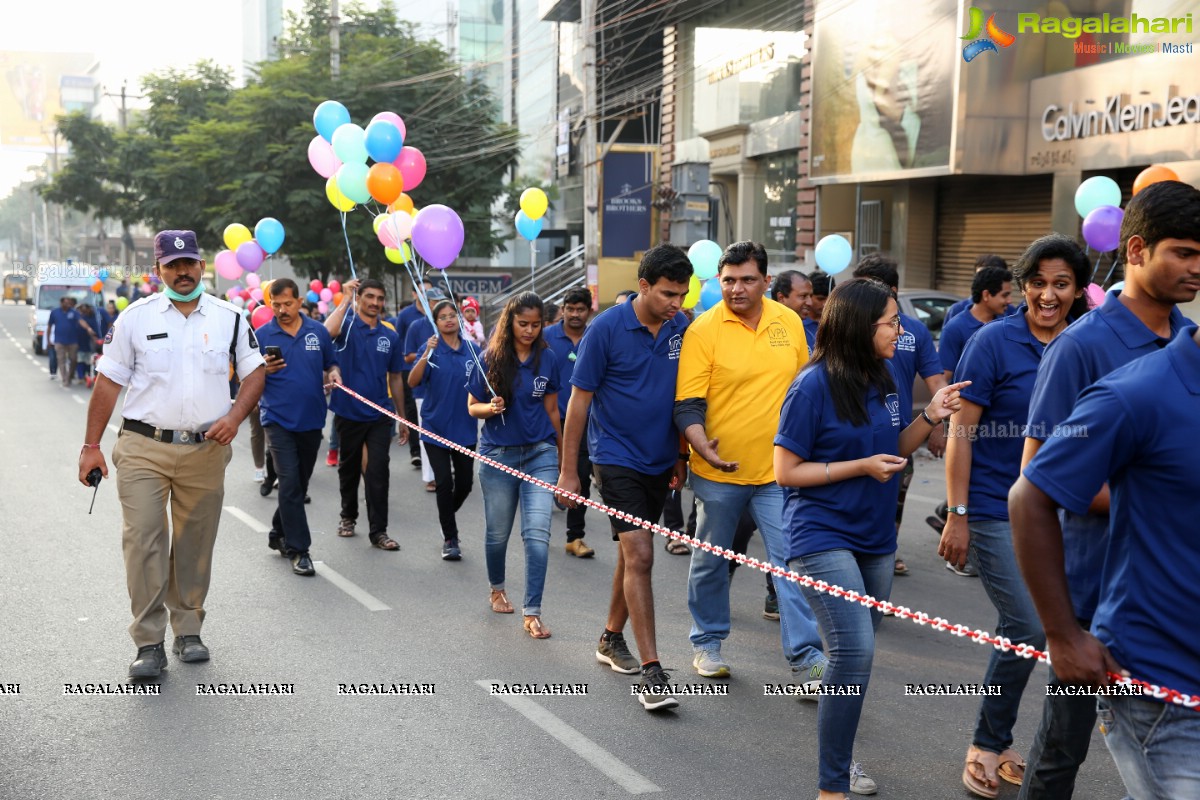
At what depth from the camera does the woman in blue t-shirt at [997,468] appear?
4.38 meters

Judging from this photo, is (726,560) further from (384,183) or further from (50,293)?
(50,293)

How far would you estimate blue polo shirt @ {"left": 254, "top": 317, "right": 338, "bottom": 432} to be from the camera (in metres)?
8.20

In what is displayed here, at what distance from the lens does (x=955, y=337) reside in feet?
23.4

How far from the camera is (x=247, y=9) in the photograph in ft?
277

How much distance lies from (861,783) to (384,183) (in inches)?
254

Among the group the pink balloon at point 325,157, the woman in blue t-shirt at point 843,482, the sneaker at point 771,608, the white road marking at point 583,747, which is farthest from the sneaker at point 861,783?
the pink balloon at point 325,157

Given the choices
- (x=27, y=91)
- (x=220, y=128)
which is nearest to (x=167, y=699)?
(x=220, y=128)

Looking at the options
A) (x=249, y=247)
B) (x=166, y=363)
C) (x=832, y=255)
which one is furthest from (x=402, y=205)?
(x=166, y=363)

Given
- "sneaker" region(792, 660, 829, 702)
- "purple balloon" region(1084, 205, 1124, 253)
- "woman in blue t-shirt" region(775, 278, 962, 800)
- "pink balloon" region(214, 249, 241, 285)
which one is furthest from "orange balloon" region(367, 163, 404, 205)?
"woman in blue t-shirt" region(775, 278, 962, 800)

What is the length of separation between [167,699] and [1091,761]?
3959mm

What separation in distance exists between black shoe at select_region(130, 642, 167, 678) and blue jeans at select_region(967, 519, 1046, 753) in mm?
3689

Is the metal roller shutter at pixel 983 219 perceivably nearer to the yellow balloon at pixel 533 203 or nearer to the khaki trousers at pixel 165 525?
the yellow balloon at pixel 533 203

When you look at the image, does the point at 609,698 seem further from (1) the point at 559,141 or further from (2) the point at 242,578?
(1) the point at 559,141

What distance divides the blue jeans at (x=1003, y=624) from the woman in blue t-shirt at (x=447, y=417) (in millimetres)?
4616
